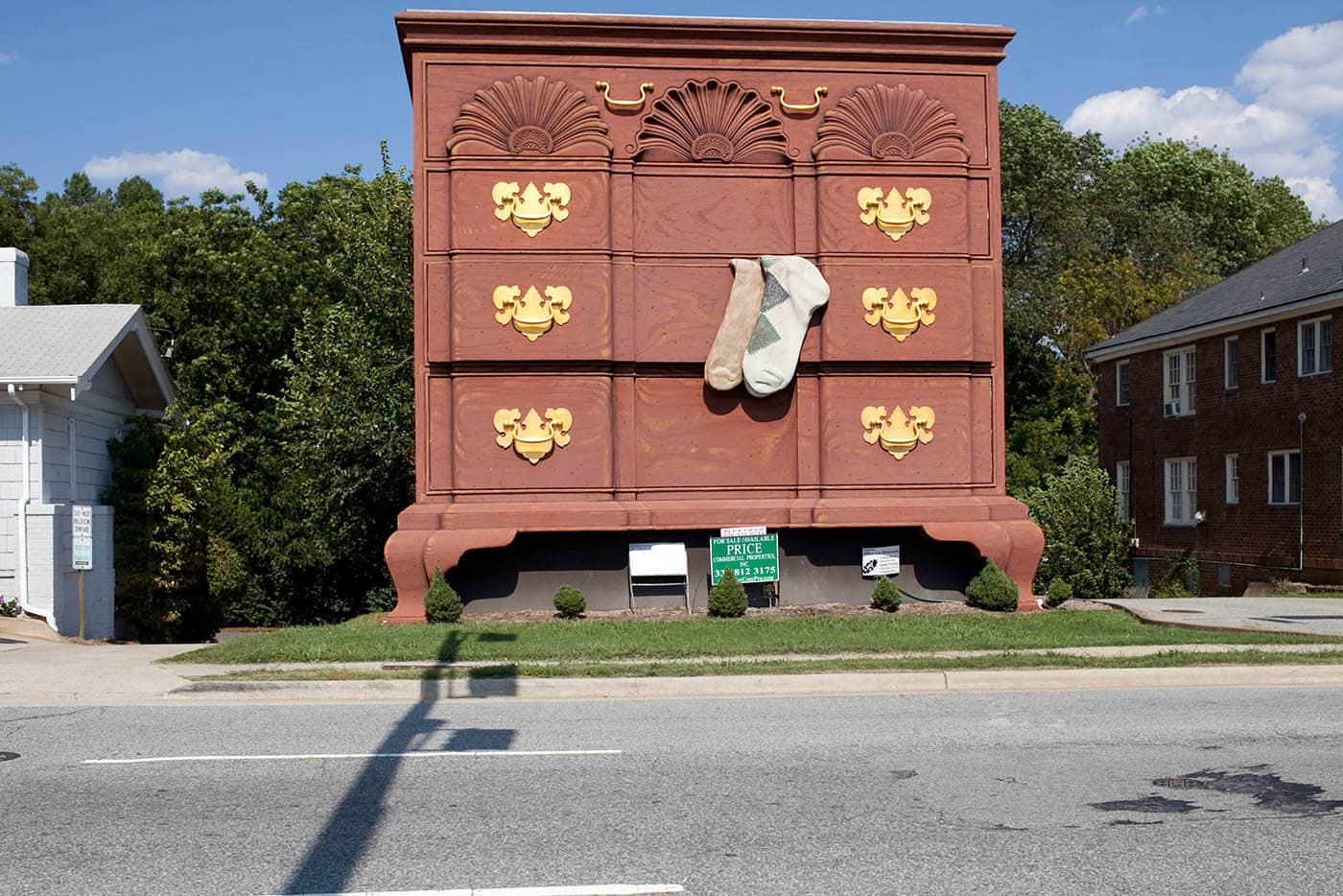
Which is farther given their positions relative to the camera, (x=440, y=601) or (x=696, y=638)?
(x=440, y=601)

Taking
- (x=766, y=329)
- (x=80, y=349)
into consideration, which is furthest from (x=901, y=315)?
(x=80, y=349)

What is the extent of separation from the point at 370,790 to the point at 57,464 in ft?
53.0

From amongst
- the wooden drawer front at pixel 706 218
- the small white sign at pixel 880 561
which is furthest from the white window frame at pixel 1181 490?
the wooden drawer front at pixel 706 218

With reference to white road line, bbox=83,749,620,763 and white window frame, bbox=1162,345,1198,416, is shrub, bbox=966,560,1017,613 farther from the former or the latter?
white window frame, bbox=1162,345,1198,416

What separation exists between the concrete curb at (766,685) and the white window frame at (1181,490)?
921 inches

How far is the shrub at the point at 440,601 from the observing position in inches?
716

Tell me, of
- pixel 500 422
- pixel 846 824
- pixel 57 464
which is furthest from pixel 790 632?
pixel 57 464

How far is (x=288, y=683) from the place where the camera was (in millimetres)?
13219

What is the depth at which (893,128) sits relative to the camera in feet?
63.5

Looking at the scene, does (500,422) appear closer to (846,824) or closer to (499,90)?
(499,90)

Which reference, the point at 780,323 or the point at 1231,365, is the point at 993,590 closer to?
the point at 780,323

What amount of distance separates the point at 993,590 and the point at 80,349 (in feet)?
49.6

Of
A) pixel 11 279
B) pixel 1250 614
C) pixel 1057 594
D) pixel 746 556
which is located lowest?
pixel 1250 614

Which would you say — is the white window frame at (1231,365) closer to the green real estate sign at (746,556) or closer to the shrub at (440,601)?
the green real estate sign at (746,556)
